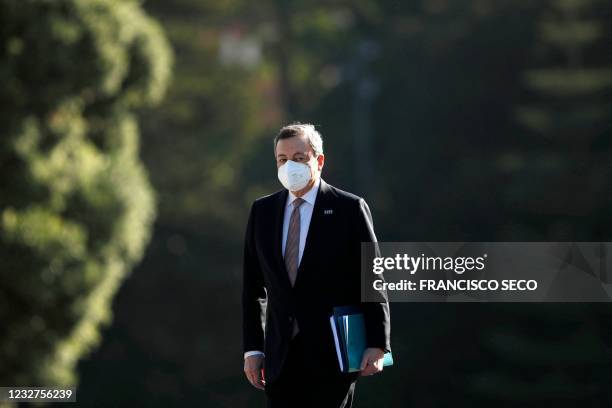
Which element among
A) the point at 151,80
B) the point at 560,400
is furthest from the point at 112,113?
the point at 560,400

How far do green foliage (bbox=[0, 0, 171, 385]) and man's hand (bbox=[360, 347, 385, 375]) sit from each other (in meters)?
8.95

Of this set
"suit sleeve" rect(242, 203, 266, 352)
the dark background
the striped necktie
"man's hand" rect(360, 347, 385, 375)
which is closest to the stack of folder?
"man's hand" rect(360, 347, 385, 375)

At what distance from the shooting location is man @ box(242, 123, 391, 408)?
15.4ft

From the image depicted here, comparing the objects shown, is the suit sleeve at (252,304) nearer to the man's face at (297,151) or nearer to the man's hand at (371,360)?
the man's face at (297,151)

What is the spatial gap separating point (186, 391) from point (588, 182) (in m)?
10.6

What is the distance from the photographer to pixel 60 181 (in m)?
13.8

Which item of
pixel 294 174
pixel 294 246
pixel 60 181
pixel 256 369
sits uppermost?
pixel 60 181

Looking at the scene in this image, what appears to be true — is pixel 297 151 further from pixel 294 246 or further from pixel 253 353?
pixel 253 353

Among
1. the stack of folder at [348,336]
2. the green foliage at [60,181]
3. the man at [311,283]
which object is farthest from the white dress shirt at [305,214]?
the green foliage at [60,181]

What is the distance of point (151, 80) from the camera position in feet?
50.3

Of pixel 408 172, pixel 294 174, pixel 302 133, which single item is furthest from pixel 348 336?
pixel 408 172

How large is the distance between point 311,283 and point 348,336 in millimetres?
260

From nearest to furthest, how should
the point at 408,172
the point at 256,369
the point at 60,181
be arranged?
1. the point at 256,369
2. the point at 60,181
3. the point at 408,172

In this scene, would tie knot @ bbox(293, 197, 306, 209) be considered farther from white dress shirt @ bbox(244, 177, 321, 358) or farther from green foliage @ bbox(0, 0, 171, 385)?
green foliage @ bbox(0, 0, 171, 385)
